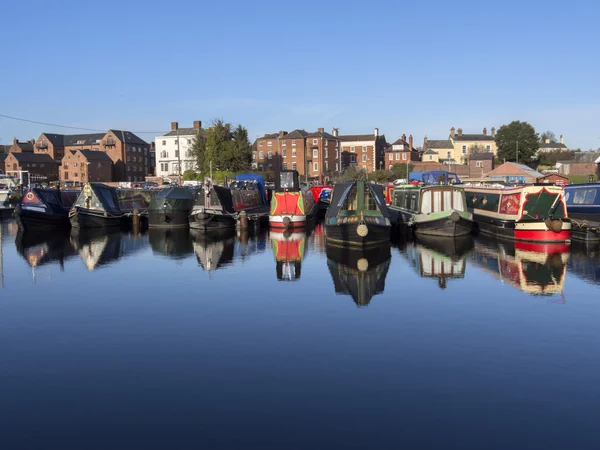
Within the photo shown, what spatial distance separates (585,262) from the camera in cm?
2356

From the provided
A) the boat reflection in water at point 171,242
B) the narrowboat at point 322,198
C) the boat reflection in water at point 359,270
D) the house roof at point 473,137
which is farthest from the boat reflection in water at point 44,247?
the house roof at point 473,137

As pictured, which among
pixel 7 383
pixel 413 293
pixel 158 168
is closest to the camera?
pixel 7 383

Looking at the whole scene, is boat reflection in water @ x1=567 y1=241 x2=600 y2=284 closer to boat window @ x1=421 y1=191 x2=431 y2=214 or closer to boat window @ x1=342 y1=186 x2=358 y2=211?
boat window @ x1=421 y1=191 x2=431 y2=214

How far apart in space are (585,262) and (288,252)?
41.1ft

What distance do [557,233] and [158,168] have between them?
88.2m

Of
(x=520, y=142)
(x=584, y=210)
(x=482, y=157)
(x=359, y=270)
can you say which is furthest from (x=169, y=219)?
(x=520, y=142)

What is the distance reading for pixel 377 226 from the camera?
26688mm

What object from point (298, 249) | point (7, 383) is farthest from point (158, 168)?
point (7, 383)

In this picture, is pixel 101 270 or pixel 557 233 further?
pixel 557 233

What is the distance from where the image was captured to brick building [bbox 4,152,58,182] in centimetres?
10238

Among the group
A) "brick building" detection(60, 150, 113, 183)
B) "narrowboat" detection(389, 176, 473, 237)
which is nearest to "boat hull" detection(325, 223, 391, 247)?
→ "narrowboat" detection(389, 176, 473, 237)

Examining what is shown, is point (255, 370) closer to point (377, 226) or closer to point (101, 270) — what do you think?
point (101, 270)

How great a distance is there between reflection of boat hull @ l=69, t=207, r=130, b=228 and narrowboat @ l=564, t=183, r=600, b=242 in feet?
92.2

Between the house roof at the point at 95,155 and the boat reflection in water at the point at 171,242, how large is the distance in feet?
228
